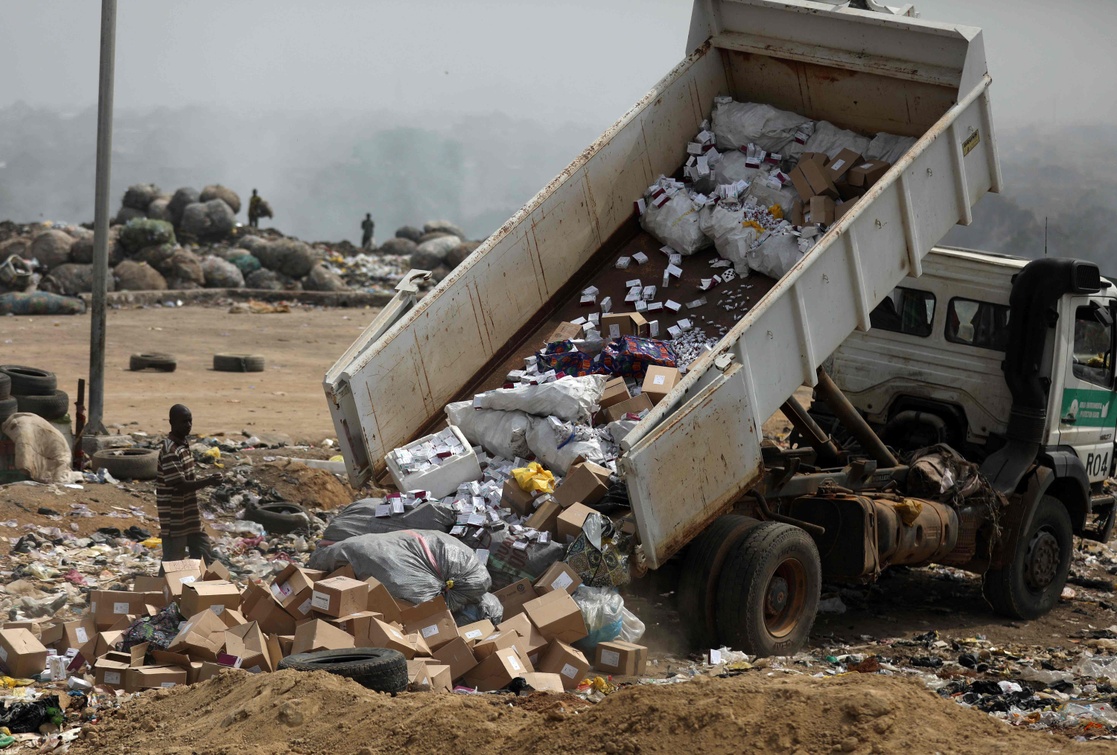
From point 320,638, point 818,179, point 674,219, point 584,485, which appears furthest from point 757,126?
point 320,638

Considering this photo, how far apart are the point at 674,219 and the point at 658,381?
1735 millimetres

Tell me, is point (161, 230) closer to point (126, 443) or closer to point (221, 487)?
point (126, 443)

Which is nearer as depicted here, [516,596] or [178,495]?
[516,596]

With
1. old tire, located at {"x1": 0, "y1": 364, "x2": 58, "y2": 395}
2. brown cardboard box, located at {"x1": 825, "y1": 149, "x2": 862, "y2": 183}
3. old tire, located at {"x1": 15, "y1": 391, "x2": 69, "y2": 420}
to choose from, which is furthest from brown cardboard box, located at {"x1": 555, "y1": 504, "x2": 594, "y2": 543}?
old tire, located at {"x1": 0, "y1": 364, "x2": 58, "y2": 395}

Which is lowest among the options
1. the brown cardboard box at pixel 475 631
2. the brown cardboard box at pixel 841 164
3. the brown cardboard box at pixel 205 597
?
the brown cardboard box at pixel 475 631

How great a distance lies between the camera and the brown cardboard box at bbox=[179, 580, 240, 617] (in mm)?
5516

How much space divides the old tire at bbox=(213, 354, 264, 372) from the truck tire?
1187 cm

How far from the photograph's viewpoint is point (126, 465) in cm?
932

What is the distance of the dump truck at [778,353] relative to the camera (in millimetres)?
5898

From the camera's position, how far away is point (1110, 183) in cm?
2842

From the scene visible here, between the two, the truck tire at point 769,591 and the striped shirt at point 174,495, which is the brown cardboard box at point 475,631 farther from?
the striped shirt at point 174,495

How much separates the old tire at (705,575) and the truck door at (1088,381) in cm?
287

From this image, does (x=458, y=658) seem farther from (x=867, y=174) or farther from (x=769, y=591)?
(x=867, y=174)

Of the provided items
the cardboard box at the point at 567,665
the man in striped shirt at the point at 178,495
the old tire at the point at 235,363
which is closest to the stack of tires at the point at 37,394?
the man in striped shirt at the point at 178,495
